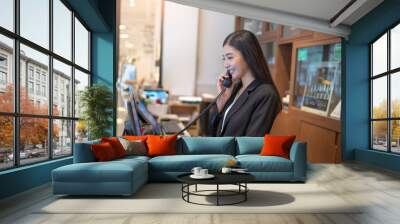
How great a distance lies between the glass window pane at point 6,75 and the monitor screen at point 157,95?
777 centimetres

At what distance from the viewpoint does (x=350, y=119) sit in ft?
32.3

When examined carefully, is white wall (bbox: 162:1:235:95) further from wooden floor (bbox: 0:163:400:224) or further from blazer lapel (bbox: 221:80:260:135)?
wooden floor (bbox: 0:163:400:224)

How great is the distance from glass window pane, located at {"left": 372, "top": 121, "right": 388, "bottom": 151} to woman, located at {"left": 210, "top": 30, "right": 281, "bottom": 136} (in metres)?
2.17

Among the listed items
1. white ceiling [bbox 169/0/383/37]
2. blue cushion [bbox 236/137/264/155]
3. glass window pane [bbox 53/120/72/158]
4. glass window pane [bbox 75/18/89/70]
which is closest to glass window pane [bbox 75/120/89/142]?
glass window pane [bbox 53/120/72/158]

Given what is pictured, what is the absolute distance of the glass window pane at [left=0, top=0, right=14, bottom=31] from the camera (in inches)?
191

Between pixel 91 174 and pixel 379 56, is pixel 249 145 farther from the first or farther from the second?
pixel 379 56

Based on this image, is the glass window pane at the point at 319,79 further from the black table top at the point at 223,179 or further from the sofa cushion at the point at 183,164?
the black table top at the point at 223,179

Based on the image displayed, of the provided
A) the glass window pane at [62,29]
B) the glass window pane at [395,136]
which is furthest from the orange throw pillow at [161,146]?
the glass window pane at [395,136]

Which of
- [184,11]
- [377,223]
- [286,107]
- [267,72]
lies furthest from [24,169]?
[184,11]

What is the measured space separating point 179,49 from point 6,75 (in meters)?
9.34

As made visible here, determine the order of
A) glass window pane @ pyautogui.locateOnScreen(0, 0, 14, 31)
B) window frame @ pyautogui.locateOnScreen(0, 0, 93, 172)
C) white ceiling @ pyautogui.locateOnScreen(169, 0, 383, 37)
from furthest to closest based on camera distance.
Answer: white ceiling @ pyautogui.locateOnScreen(169, 0, 383, 37) < window frame @ pyautogui.locateOnScreen(0, 0, 93, 172) < glass window pane @ pyautogui.locateOnScreen(0, 0, 14, 31)

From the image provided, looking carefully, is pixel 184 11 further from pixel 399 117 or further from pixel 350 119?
pixel 399 117

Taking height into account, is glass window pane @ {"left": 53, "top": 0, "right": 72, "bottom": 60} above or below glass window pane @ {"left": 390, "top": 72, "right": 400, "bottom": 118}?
above

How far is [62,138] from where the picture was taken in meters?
7.18
